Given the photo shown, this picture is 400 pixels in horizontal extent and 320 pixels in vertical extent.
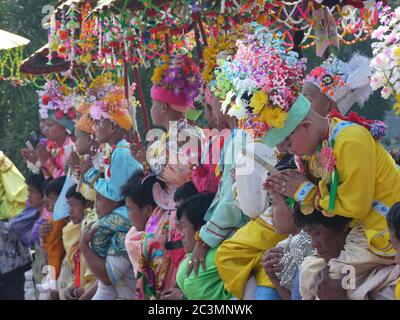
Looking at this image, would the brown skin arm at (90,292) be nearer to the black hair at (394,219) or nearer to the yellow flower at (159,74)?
the yellow flower at (159,74)

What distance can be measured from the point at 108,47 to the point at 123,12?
978mm

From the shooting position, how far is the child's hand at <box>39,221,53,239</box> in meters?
8.41

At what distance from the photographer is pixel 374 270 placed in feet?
14.4

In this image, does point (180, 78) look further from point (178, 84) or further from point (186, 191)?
point (186, 191)

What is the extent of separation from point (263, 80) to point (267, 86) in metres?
0.04

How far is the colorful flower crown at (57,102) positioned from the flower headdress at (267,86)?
179 inches

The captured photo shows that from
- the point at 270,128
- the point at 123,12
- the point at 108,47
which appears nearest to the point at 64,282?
the point at 108,47

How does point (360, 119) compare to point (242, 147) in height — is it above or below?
above

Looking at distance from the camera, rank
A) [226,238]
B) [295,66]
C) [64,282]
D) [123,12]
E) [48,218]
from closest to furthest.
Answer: [295,66], [226,238], [123,12], [64,282], [48,218]

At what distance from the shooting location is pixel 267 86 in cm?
452

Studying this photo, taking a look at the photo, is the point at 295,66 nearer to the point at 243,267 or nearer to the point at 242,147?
the point at 242,147

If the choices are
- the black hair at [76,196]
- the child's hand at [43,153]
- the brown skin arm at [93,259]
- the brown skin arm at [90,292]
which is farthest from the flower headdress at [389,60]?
the child's hand at [43,153]

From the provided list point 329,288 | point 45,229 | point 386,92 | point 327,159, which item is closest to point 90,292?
point 45,229

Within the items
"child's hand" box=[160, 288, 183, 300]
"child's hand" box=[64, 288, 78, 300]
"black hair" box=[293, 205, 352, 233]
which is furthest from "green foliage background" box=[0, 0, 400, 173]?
"black hair" box=[293, 205, 352, 233]
